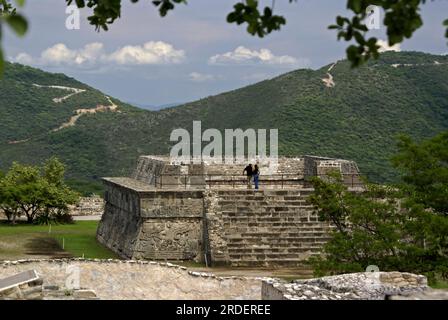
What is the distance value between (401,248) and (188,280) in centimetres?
421

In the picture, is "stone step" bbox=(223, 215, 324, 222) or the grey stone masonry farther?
"stone step" bbox=(223, 215, 324, 222)

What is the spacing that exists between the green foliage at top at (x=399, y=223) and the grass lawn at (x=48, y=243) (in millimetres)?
7908

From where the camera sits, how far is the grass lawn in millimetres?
24391

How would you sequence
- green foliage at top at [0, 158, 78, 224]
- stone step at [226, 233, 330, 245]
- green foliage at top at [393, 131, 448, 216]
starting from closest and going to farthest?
green foliage at top at [393, 131, 448, 216]
stone step at [226, 233, 330, 245]
green foliage at top at [0, 158, 78, 224]

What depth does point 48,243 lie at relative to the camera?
26594 mm

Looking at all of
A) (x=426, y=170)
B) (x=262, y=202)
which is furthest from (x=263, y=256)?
(x=426, y=170)

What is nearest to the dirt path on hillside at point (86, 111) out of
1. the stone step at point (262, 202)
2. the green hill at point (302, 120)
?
the green hill at point (302, 120)

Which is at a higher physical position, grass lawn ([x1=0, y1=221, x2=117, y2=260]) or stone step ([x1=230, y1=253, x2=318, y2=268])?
grass lawn ([x1=0, y1=221, x2=117, y2=260])

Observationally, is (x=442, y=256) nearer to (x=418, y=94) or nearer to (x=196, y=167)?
(x=196, y=167)

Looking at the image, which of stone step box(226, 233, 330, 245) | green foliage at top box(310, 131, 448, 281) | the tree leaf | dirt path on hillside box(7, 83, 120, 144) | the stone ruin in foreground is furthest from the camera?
dirt path on hillside box(7, 83, 120, 144)

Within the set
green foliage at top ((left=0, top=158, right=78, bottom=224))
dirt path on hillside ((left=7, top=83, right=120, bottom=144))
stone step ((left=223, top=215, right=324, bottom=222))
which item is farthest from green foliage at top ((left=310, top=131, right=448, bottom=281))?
dirt path on hillside ((left=7, top=83, right=120, bottom=144))

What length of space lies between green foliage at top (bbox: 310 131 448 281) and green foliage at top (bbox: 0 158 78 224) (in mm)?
16885

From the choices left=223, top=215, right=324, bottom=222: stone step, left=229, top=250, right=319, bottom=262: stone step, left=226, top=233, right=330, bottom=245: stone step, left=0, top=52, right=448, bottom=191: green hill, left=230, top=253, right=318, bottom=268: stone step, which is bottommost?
left=230, top=253, right=318, bottom=268: stone step

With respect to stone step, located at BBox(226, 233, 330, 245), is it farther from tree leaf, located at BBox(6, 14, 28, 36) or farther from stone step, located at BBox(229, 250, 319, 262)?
tree leaf, located at BBox(6, 14, 28, 36)
